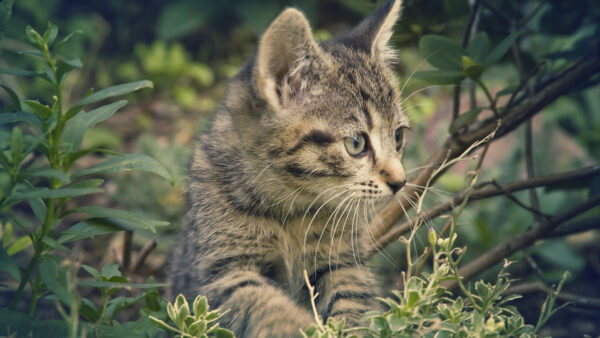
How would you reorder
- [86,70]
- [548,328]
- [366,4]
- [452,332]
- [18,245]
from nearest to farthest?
[452,332], [18,245], [366,4], [548,328], [86,70]

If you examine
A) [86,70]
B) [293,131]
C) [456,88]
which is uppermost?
[456,88]

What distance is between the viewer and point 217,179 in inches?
104

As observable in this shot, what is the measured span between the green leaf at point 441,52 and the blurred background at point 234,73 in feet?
1.11

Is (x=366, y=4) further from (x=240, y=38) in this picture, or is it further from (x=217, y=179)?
(x=240, y=38)

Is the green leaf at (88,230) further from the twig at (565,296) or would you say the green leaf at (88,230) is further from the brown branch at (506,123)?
the twig at (565,296)

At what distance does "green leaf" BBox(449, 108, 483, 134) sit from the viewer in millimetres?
2645

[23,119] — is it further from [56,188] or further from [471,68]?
[471,68]

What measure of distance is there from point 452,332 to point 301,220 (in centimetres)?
104

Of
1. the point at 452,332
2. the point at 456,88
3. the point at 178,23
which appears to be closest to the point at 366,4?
the point at 456,88

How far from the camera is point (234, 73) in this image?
3.71 metres

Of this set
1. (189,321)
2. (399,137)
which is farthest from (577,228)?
(189,321)

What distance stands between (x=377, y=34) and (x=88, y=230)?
1574 mm

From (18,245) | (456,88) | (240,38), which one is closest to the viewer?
(18,245)

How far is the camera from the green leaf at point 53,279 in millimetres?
1638
